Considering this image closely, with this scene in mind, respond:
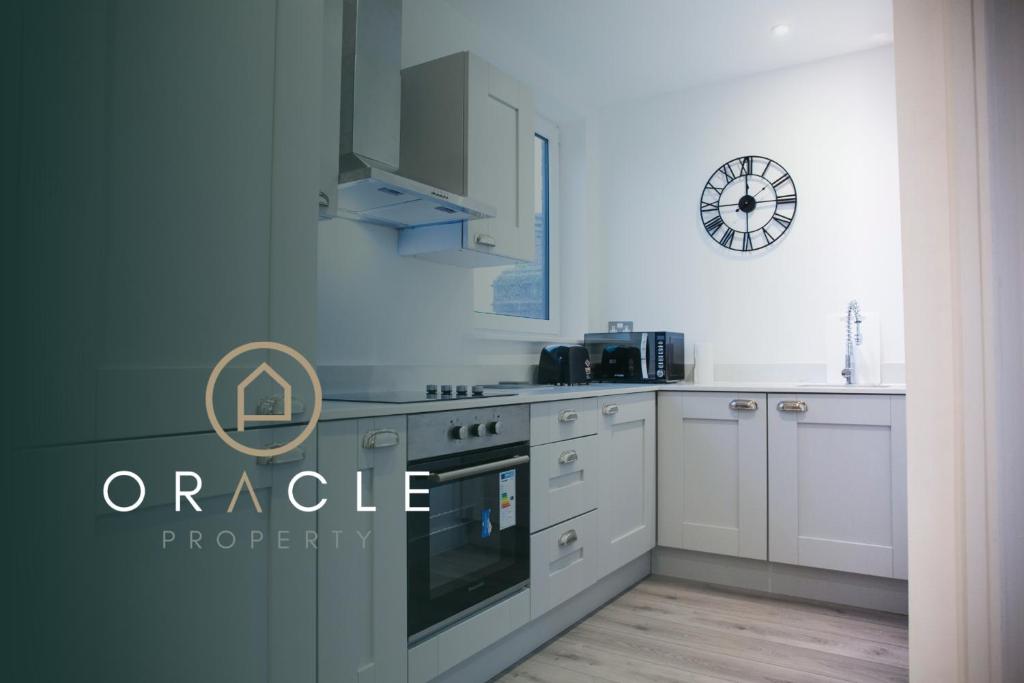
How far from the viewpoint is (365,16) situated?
7.29 feet

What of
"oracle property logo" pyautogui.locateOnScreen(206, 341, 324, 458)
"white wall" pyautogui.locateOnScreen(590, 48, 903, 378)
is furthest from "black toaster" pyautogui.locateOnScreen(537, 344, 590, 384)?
"oracle property logo" pyautogui.locateOnScreen(206, 341, 324, 458)

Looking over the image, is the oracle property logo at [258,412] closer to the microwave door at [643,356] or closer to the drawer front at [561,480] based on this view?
the drawer front at [561,480]

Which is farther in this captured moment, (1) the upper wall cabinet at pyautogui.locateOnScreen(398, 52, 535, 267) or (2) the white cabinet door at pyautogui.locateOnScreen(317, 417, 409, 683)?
(1) the upper wall cabinet at pyautogui.locateOnScreen(398, 52, 535, 267)

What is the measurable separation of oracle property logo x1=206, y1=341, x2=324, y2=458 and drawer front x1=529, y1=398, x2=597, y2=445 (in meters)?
0.98

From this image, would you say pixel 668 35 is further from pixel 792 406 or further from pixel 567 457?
pixel 567 457

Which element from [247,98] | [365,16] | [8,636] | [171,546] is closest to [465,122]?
[365,16]

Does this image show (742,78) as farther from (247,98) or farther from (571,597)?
(247,98)

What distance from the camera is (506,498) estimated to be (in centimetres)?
214

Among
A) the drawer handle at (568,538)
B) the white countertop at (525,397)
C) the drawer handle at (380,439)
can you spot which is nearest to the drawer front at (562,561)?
the drawer handle at (568,538)

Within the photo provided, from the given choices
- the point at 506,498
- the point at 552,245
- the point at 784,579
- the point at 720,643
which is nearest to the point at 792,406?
the point at 784,579

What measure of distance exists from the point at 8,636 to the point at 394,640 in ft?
2.91

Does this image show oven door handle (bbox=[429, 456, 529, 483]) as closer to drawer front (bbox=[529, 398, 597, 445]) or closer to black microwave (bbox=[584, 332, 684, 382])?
drawer front (bbox=[529, 398, 597, 445])

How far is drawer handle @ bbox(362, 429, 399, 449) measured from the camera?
1612 mm

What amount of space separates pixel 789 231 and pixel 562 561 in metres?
2.11
